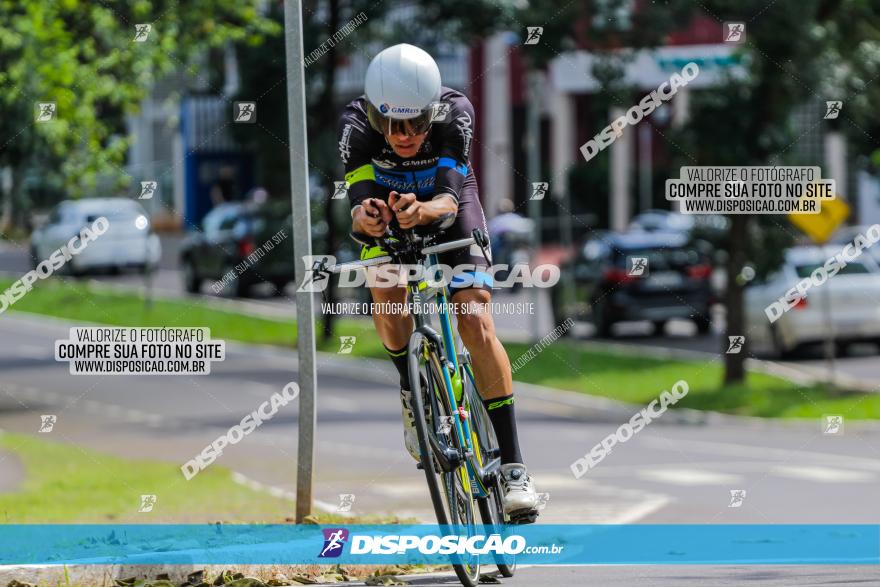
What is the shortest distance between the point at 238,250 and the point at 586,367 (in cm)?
1024

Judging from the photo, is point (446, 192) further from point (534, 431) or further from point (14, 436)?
point (534, 431)

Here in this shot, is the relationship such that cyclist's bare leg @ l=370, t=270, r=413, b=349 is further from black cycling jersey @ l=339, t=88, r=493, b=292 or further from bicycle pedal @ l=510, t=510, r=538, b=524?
bicycle pedal @ l=510, t=510, r=538, b=524

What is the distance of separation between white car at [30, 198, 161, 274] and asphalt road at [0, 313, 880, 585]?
17.5 ft

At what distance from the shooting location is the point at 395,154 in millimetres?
6977

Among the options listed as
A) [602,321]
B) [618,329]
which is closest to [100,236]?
[618,329]

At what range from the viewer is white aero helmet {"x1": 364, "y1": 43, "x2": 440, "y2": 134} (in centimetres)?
659

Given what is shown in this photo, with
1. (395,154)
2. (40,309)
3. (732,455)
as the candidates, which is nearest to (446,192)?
(395,154)

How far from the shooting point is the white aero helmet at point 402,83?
21.6 ft

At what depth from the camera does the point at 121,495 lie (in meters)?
11.8

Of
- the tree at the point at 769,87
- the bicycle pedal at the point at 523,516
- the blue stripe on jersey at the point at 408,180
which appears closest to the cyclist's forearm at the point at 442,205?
the blue stripe on jersey at the point at 408,180

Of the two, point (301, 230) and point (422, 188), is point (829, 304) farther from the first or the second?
point (422, 188)

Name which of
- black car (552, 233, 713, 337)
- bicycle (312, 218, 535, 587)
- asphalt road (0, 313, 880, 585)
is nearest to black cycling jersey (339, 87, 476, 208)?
bicycle (312, 218, 535, 587)

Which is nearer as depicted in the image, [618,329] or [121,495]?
[121,495]

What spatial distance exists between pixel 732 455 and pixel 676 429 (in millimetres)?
3221
